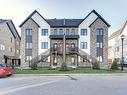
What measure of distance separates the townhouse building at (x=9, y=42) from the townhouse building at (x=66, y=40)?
8376mm

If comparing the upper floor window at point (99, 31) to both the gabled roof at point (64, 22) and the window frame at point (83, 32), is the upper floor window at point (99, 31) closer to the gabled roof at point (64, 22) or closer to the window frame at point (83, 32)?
the gabled roof at point (64, 22)

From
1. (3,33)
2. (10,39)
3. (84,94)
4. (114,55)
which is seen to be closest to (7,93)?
(84,94)

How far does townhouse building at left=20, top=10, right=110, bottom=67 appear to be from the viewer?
57438 millimetres

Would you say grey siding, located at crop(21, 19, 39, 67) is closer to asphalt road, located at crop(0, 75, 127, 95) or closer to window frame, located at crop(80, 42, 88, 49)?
window frame, located at crop(80, 42, 88, 49)

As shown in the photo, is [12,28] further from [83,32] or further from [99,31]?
[99,31]

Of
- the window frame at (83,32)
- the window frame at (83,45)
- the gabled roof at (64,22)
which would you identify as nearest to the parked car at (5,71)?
the gabled roof at (64,22)

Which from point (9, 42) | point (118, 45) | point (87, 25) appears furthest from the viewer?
point (118, 45)

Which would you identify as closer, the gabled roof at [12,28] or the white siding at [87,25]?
the white siding at [87,25]

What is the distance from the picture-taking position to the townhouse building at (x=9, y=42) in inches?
2534

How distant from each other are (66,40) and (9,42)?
61.0 feet

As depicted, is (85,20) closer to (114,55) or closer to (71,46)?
(71,46)

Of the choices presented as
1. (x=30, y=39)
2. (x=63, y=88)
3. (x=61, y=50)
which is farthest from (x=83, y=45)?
(x=63, y=88)

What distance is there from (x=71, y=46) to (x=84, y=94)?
43982 millimetres

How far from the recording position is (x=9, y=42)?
69.8 meters
